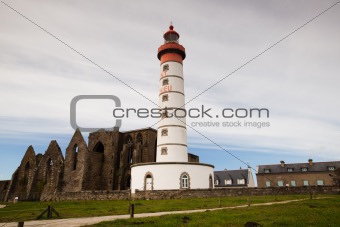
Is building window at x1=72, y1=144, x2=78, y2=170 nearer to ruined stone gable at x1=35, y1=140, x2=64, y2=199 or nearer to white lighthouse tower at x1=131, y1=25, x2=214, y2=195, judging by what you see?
ruined stone gable at x1=35, y1=140, x2=64, y2=199

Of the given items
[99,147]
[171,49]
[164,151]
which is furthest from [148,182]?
[99,147]

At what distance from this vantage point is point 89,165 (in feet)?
121

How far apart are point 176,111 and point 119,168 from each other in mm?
15092

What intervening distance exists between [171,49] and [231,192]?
17.0m

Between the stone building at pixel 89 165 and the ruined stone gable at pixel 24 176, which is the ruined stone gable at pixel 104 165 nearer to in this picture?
the stone building at pixel 89 165

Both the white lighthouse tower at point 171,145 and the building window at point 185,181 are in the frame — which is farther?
the white lighthouse tower at point 171,145

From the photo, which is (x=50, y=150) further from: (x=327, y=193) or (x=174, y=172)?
(x=327, y=193)

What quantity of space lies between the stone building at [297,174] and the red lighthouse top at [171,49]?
32.7 m

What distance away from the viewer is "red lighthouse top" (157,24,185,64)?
29.6m

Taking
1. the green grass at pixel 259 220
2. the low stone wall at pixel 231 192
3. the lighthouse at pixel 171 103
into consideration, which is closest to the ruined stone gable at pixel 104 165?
the lighthouse at pixel 171 103

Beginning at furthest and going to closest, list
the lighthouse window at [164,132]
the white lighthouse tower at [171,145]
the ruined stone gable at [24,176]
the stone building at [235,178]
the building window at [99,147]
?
1. the stone building at [235,178]
2. the building window at [99,147]
3. the ruined stone gable at [24,176]
4. the lighthouse window at [164,132]
5. the white lighthouse tower at [171,145]

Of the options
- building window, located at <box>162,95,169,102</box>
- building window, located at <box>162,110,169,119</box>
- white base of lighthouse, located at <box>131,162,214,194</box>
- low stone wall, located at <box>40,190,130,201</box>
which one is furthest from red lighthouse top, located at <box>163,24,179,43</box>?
low stone wall, located at <box>40,190,130,201</box>

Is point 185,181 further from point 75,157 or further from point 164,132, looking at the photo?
point 75,157

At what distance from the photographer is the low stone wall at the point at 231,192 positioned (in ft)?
69.1
